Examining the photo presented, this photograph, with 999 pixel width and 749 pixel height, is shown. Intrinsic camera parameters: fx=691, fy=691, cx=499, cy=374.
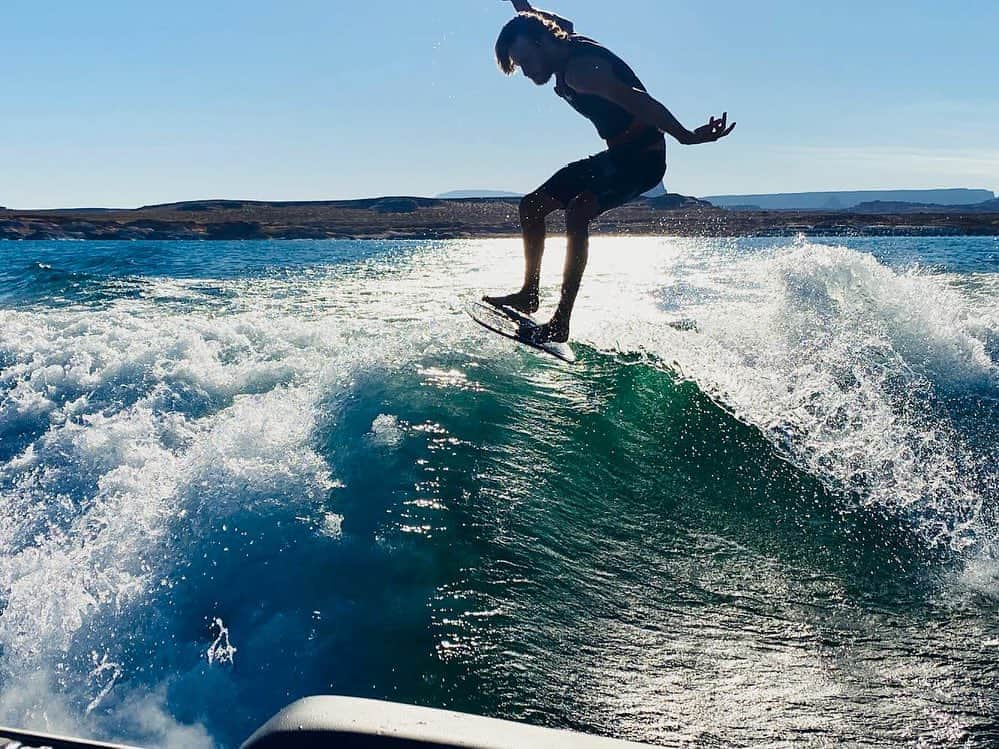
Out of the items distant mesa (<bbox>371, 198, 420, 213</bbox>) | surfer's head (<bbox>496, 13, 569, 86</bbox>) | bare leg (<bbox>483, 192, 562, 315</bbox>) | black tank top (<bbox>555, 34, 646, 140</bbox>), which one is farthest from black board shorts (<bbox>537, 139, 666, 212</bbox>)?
distant mesa (<bbox>371, 198, 420, 213</bbox>)

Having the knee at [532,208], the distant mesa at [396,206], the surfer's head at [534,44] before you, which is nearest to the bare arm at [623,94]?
the surfer's head at [534,44]

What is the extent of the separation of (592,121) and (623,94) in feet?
1.54

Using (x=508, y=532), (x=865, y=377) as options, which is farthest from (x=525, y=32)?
(x=865, y=377)

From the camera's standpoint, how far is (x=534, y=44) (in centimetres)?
460

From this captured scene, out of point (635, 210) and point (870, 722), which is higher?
point (635, 210)

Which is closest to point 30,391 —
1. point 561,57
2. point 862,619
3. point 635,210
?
point 561,57

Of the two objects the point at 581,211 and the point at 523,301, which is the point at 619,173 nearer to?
the point at 581,211

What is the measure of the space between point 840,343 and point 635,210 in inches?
4530

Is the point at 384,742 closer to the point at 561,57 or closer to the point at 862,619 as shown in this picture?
the point at 862,619

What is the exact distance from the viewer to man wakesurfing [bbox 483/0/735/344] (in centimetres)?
445

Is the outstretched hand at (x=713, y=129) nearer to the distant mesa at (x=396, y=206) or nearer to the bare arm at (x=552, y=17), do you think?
the bare arm at (x=552, y=17)

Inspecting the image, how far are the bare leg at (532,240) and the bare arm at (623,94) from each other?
3.10 ft

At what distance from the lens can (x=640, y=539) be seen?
13.9 feet

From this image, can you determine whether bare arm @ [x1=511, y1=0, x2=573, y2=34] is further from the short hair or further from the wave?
the wave
